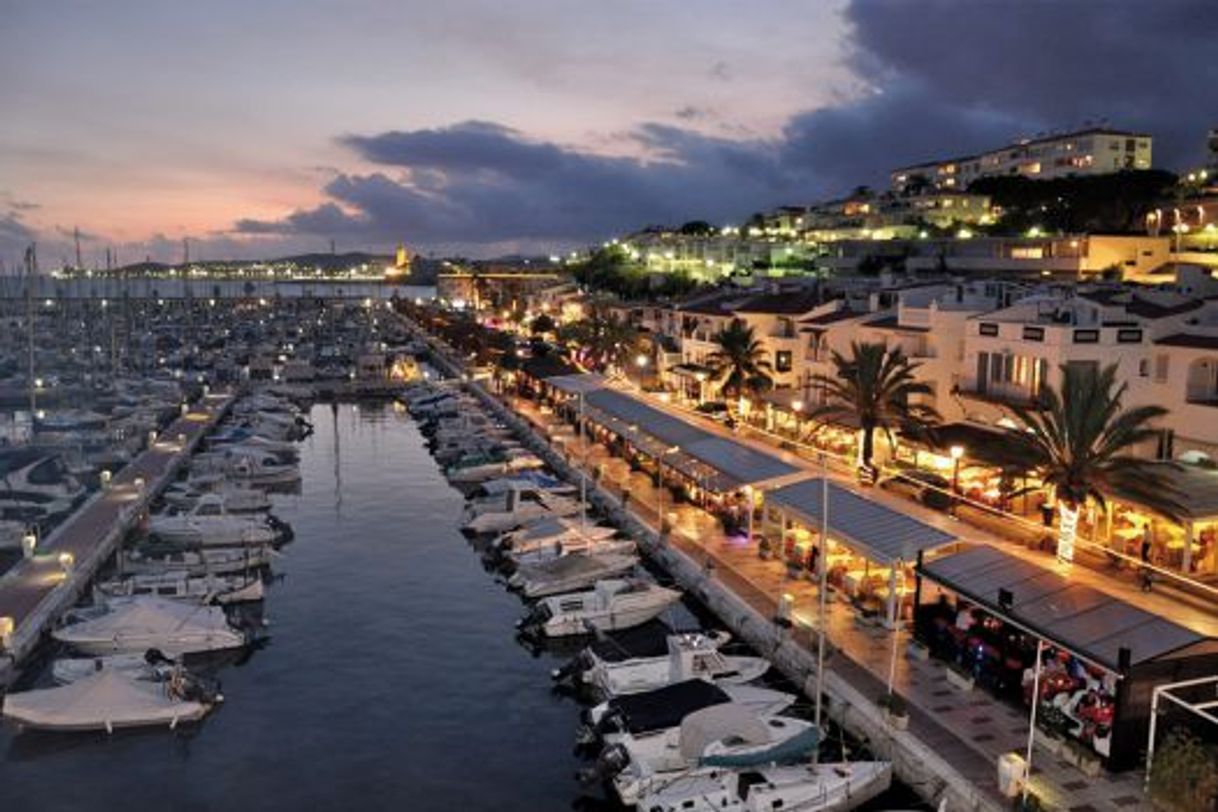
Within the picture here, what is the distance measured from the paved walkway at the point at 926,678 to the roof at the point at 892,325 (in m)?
11.1

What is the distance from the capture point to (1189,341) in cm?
3884

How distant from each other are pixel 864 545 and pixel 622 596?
9378 millimetres

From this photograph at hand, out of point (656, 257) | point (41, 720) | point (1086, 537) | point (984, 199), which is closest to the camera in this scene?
point (41, 720)

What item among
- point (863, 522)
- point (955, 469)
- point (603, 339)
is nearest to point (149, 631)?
point (863, 522)

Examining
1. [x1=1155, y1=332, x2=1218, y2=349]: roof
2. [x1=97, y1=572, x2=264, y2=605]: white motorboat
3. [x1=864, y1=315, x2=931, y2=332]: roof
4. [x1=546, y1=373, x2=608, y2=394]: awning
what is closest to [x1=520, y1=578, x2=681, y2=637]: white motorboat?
[x1=97, y1=572, x2=264, y2=605]: white motorboat

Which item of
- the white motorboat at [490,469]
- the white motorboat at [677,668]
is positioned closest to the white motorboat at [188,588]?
the white motorboat at [677,668]

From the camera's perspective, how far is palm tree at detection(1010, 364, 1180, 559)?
30.5 meters

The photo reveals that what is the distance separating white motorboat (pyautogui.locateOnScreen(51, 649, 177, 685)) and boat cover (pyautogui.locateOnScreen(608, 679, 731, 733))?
13863 millimetres

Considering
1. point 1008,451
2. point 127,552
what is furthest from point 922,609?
point 127,552

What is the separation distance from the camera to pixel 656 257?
173 metres

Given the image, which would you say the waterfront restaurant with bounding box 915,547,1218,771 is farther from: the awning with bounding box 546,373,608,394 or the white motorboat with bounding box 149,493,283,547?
the awning with bounding box 546,373,608,394

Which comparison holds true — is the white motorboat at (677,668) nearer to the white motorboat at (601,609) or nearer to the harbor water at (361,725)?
the harbor water at (361,725)

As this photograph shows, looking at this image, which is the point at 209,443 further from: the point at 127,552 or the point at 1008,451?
the point at 1008,451

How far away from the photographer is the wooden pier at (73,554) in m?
33.8
